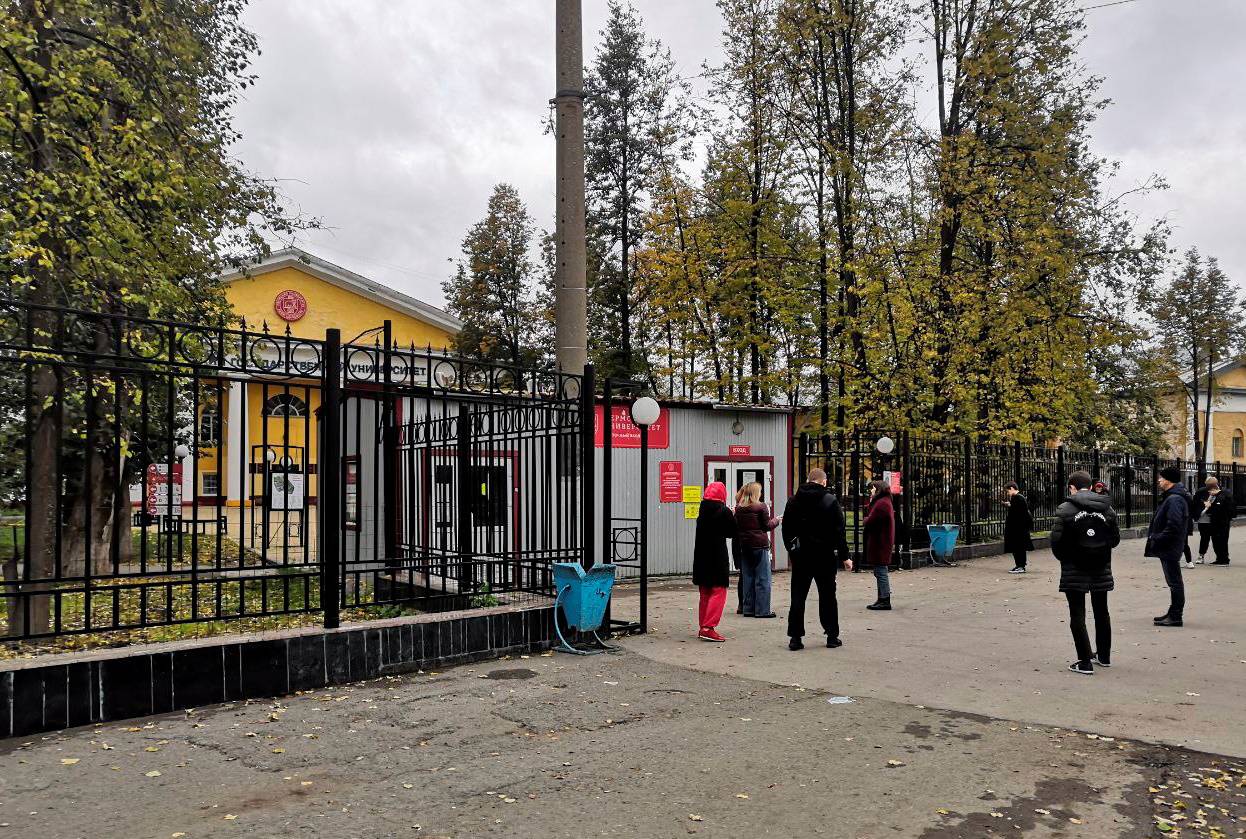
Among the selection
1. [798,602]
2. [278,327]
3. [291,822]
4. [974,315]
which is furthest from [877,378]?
[278,327]

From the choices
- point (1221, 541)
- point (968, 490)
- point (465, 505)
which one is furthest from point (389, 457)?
point (1221, 541)

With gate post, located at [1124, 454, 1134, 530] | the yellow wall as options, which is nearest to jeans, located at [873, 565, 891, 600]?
gate post, located at [1124, 454, 1134, 530]

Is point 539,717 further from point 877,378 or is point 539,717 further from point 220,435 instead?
point 877,378

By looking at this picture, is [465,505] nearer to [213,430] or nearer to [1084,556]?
[213,430]

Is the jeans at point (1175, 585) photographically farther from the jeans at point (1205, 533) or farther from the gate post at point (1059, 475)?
the gate post at point (1059, 475)

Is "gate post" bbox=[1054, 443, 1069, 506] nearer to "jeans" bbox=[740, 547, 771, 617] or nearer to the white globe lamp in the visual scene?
"jeans" bbox=[740, 547, 771, 617]

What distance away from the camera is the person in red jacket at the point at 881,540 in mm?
12477

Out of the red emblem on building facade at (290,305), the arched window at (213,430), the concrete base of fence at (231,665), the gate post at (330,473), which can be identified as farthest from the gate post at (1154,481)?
the red emblem on building facade at (290,305)

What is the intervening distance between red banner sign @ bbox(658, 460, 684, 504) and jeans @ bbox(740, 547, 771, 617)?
191 inches

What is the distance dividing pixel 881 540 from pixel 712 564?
3.54 meters

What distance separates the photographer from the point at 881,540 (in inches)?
492

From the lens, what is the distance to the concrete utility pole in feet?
35.5

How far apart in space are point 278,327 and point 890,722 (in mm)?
36077

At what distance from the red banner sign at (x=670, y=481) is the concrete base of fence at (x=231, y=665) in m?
7.94
